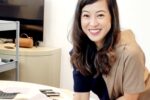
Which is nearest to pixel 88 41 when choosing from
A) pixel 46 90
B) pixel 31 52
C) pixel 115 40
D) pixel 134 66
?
pixel 115 40

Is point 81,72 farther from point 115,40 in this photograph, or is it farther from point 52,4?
point 52,4

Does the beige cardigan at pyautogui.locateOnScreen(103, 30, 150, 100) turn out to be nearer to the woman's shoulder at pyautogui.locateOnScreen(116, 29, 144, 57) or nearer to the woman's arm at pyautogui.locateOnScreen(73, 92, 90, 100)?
the woman's shoulder at pyautogui.locateOnScreen(116, 29, 144, 57)

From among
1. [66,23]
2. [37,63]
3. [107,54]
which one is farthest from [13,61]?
[107,54]

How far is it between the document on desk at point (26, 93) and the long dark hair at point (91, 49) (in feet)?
0.93

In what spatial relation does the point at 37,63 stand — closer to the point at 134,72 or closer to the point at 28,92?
the point at 28,92

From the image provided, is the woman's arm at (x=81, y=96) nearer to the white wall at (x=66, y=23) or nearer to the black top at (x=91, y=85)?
the black top at (x=91, y=85)

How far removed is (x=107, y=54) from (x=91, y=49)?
0.39 ft

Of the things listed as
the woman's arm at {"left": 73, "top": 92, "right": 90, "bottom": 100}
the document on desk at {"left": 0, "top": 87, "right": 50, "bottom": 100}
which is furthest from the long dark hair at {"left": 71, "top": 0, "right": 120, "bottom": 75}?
the document on desk at {"left": 0, "top": 87, "right": 50, "bottom": 100}

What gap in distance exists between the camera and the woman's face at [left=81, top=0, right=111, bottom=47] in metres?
1.21

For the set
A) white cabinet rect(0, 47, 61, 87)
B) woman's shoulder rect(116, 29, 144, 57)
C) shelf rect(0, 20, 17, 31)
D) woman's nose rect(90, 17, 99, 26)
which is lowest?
white cabinet rect(0, 47, 61, 87)

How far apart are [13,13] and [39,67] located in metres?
0.74

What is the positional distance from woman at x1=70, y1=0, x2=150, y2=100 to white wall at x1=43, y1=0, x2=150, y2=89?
1.71 meters

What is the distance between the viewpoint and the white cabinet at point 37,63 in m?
3.12

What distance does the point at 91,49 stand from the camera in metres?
1.38
